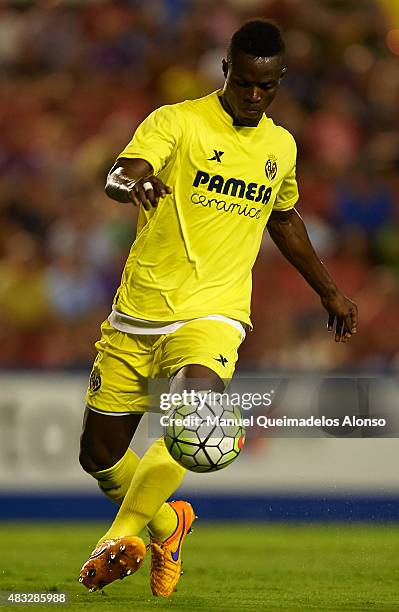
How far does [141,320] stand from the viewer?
504 cm

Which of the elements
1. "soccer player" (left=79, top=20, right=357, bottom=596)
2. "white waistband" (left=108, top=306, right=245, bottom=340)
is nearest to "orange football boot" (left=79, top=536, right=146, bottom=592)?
"soccer player" (left=79, top=20, right=357, bottom=596)

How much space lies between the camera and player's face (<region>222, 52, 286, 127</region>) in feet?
15.2

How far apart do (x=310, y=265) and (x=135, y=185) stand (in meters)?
1.57

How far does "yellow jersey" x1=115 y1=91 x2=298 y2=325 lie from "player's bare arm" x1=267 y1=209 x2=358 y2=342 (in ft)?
1.38

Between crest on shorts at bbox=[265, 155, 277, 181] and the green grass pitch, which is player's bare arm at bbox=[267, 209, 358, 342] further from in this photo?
the green grass pitch

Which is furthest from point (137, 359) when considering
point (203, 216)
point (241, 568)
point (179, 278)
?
point (241, 568)

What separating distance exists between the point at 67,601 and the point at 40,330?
6004mm

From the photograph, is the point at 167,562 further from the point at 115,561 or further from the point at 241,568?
the point at 241,568

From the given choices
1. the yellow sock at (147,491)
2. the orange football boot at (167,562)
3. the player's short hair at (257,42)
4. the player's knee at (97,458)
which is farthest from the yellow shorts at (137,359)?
the player's short hair at (257,42)

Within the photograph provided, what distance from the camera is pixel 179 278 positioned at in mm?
4957

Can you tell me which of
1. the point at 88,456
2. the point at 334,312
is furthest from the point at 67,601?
the point at 334,312

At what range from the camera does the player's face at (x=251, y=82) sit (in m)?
4.64

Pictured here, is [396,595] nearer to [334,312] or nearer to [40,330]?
[334,312]

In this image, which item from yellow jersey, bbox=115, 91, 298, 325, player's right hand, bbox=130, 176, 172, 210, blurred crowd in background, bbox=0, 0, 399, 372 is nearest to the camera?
player's right hand, bbox=130, 176, 172, 210
